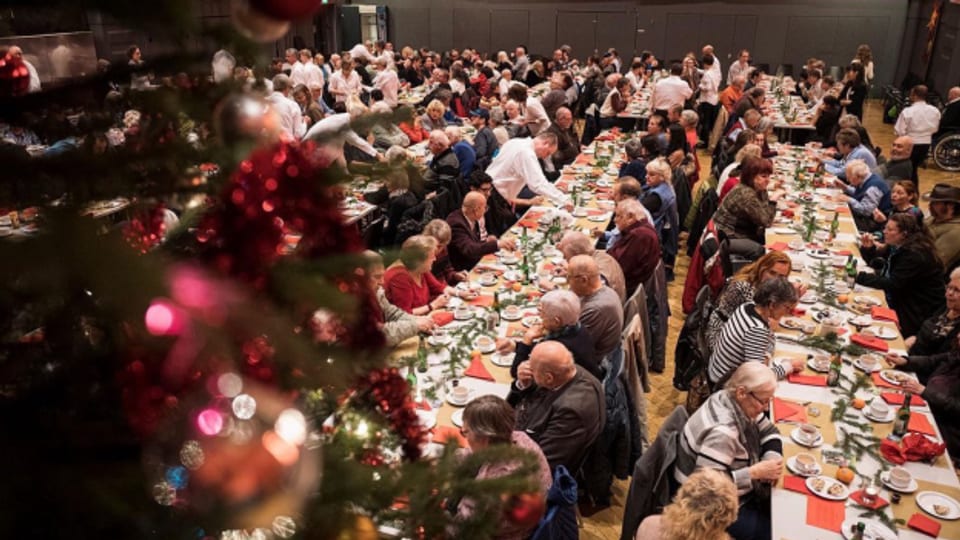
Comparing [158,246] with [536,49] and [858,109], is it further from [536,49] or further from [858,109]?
[536,49]

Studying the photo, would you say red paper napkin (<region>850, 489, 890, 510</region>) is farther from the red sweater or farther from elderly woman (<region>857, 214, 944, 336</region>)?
the red sweater

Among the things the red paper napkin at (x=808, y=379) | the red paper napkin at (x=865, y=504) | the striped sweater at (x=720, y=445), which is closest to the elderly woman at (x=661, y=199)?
the red paper napkin at (x=808, y=379)

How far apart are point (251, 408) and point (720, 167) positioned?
8329mm

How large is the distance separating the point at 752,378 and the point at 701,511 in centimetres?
103

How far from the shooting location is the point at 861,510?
3352 mm

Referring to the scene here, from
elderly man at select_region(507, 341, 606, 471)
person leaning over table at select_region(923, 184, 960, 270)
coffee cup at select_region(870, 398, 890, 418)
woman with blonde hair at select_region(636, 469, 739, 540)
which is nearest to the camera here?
woman with blonde hair at select_region(636, 469, 739, 540)

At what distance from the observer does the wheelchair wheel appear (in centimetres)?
1157

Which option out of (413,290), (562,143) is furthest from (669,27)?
(413,290)

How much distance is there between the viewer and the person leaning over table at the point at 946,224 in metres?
5.95

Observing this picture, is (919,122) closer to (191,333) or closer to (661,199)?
(661,199)

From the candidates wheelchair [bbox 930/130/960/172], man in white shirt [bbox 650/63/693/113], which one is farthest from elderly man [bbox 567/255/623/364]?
wheelchair [bbox 930/130/960/172]

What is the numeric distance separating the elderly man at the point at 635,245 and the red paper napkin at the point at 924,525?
2.65 m

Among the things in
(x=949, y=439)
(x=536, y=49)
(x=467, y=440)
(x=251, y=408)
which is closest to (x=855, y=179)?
(x=949, y=439)

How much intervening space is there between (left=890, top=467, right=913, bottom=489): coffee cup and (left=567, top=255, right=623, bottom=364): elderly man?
1708 millimetres
